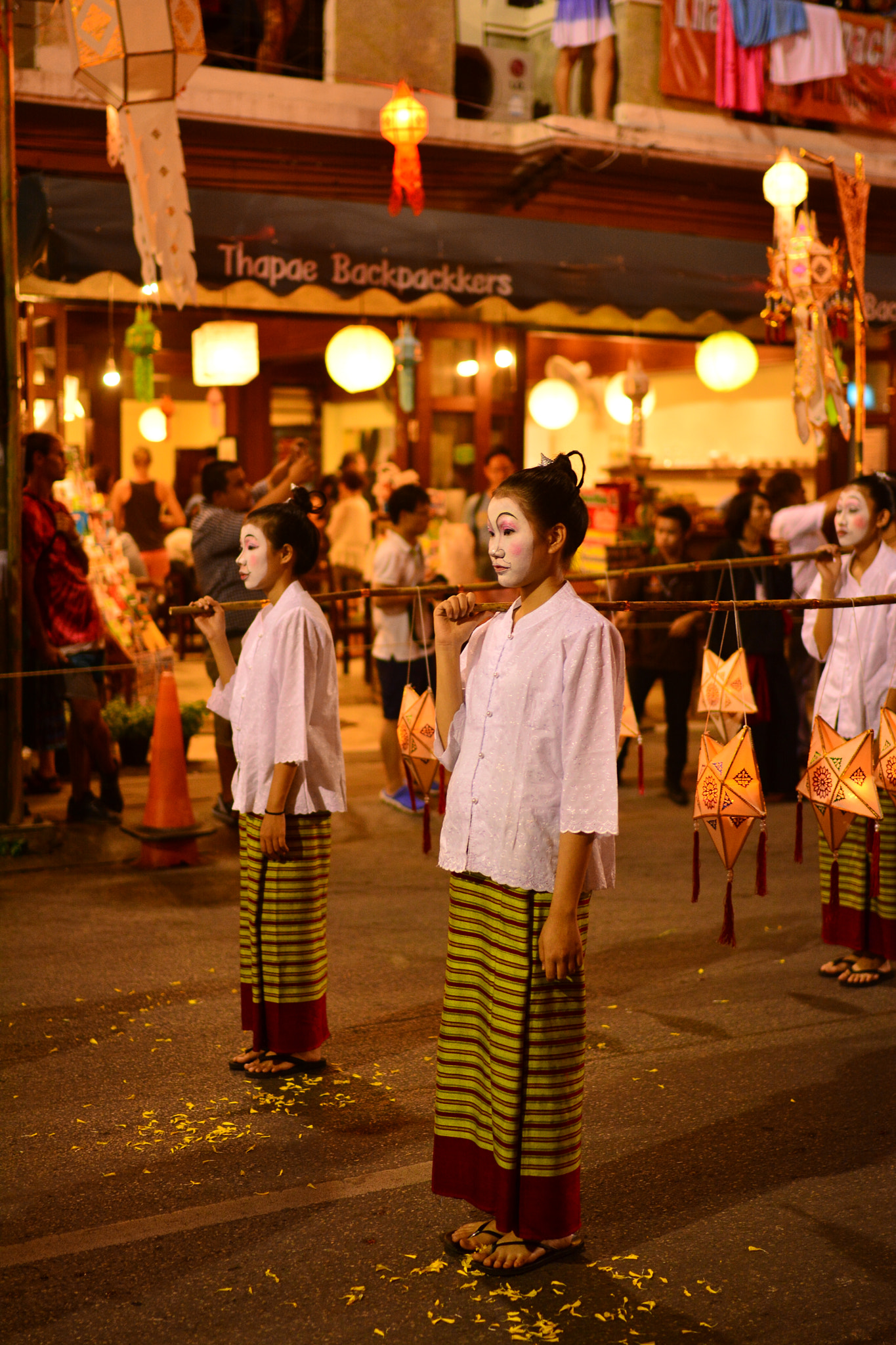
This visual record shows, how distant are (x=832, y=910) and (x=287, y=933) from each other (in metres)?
2.11

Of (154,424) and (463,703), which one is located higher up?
(154,424)

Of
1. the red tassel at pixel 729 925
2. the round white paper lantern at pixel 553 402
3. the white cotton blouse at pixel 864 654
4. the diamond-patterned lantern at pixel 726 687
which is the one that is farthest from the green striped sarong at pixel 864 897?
the round white paper lantern at pixel 553 402

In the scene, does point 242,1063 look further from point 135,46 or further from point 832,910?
point 135,46

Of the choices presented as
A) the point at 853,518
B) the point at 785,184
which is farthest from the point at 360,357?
the point at 853,518

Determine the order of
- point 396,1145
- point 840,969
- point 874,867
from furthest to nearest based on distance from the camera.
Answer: point 840,969 < point 874,867 < point 396,1145

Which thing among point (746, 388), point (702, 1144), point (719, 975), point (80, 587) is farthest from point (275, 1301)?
point (746, 388)

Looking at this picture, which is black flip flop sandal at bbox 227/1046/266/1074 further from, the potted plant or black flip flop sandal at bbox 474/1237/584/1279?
the potted plant

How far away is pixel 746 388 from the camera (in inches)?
685

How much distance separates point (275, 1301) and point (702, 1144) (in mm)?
1453

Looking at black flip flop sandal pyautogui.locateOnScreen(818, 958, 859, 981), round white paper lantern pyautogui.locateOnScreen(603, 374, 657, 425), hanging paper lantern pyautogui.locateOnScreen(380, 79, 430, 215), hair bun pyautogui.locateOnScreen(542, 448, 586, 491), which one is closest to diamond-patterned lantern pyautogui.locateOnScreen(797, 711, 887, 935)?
black flip flop sandal pyautogui.locateOnScreen(818, 958, 859, 981)

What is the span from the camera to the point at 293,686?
174 inches

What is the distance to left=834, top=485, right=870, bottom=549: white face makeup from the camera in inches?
209

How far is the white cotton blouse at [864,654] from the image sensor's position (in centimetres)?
537

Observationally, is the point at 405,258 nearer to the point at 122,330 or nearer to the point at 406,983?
the point at 122,330
